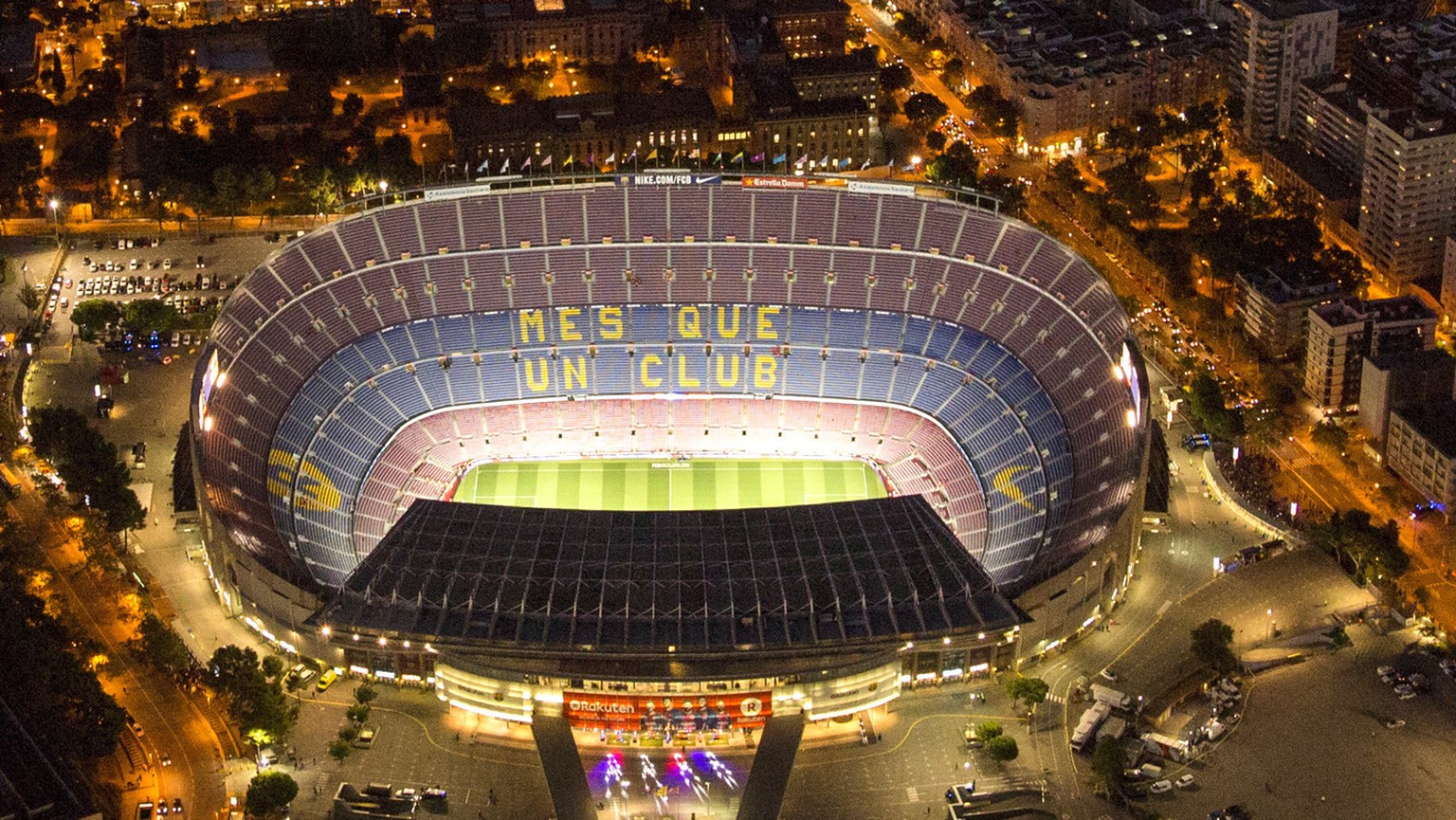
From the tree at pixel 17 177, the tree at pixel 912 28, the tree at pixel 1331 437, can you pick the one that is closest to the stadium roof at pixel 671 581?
the tree at pixel 1331 437

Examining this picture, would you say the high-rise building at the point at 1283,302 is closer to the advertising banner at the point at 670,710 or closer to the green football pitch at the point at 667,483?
the green football pitch at the point at 667,483

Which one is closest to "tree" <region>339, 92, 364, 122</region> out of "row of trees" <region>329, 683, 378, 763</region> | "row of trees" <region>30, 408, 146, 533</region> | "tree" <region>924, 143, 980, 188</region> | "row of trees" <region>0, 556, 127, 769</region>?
"tree" <region>924, 143, 980, 188</region>

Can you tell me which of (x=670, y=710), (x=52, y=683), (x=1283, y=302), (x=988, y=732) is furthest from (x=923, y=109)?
(x=52, y=683)

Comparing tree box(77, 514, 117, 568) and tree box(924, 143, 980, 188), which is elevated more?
tree box(924, 143, 980, 188)

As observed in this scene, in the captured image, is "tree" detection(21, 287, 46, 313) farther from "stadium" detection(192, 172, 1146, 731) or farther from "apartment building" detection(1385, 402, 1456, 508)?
"apartment building" detection(1385, 402, 1456, 508)

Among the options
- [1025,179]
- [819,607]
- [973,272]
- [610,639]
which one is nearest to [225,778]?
[610,639]
